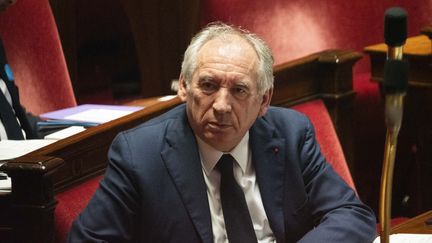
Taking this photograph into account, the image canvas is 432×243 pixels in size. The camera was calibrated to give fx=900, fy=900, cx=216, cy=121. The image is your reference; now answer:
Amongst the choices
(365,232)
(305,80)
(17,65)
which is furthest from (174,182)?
(17,65)

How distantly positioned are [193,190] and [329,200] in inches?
13.2

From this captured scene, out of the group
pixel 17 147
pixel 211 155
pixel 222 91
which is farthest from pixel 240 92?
pixel 17 147

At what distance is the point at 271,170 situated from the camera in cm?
203

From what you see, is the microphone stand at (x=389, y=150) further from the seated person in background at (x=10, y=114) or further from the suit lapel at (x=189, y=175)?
the seated person in background at (x=10, y=114)

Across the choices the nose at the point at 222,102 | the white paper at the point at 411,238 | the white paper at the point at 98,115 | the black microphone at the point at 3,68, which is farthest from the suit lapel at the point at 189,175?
the black microphone at the point at 3,68

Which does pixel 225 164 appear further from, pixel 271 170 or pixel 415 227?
pixel 415 227

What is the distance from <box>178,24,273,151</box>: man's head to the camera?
1.90 m

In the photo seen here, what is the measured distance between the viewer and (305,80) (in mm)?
2756

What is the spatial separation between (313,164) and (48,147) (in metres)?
0.61

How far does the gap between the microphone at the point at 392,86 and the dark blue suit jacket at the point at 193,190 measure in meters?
0.63

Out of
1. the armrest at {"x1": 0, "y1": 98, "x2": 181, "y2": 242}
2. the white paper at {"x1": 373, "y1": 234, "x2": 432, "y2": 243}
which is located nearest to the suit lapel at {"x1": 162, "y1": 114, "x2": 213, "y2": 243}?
the armrest at {"x1": 0, "y1": 98, "x2": 181, "y2": 242}

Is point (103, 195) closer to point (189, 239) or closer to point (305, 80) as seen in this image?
point (189, 239)

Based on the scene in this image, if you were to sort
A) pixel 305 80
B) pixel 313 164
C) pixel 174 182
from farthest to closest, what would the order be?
1. pixel 305 80
2. pixel 313 164
3. pixel 174 182

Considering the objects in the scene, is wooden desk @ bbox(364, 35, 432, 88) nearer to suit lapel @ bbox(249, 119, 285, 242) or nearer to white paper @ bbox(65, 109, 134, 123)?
white paper @ bbox(65, 109, 134, 123)
